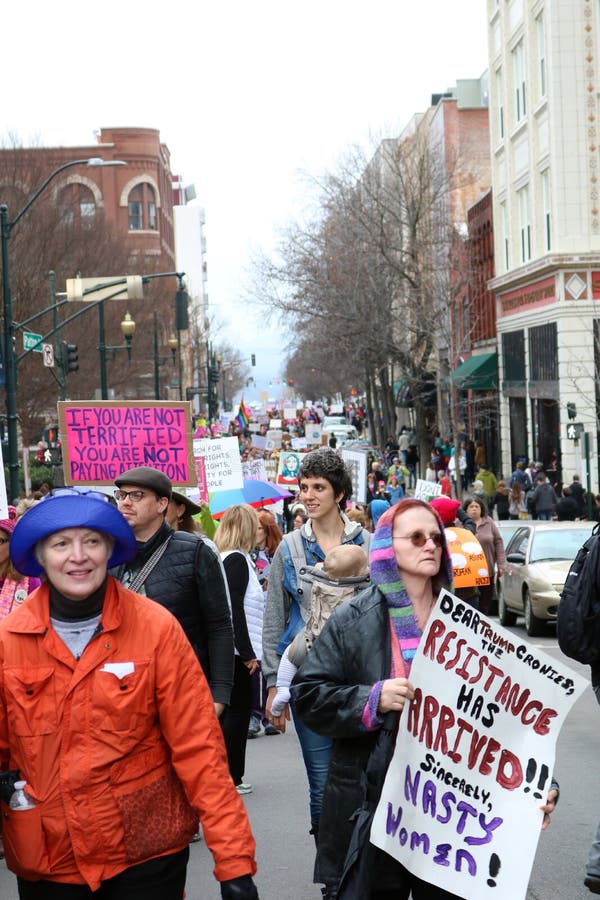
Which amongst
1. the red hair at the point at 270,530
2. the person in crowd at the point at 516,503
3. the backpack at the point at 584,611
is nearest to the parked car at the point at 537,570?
the red hair at the point at 270,530

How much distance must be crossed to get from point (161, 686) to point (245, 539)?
448 centimetres

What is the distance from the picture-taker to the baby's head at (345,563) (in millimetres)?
6090

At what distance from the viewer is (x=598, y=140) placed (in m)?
37.8

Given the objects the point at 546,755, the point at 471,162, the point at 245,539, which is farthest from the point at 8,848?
the point at 471,162

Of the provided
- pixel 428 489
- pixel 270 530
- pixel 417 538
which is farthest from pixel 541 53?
pixel 417 538

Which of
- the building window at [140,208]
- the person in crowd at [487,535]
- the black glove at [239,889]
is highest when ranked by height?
the building window at [140,208]

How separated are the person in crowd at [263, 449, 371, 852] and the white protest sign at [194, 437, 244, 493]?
856 centimetres

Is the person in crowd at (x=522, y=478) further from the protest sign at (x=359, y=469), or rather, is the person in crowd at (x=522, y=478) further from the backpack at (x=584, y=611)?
the backpack at (x=584, y=611)

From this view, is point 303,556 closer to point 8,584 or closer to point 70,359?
point 8,584

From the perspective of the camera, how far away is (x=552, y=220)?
38844mm

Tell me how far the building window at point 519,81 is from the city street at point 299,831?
3435cm

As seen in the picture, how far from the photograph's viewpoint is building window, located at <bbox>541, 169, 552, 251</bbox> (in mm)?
39656

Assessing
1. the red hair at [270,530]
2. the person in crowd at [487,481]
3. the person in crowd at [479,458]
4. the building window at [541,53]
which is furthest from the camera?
the person in crowd at [479,458]

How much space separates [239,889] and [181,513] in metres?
3.63
